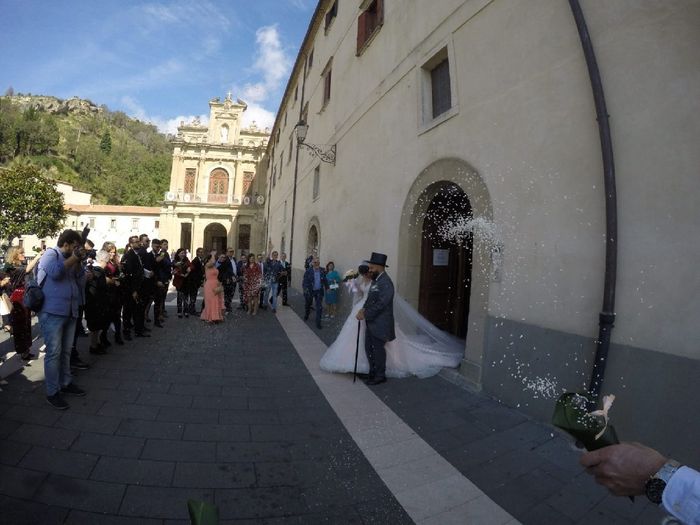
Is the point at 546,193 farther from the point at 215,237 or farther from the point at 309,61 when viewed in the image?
the point at 215,237

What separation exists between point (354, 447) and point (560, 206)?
10.8 feet

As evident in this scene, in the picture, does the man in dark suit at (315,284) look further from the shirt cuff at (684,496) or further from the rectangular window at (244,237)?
the rectangular window at (244,237)

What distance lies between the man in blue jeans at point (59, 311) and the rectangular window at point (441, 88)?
590 cm

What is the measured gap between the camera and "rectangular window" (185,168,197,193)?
143 ft

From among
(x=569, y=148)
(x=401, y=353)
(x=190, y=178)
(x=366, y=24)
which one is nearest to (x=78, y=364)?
(x=401, y=353)

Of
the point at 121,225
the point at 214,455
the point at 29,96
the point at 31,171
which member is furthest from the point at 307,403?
the point at 29,96

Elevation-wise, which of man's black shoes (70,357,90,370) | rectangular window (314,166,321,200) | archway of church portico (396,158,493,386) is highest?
rectangular window (314,166,321,200)

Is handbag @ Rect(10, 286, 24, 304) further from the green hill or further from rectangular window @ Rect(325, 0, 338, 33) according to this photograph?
the green hill

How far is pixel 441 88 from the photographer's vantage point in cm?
661

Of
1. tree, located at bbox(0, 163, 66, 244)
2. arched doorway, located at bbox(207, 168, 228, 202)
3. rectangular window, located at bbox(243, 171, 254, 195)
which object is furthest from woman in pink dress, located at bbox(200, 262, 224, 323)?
rectangular window, located at bbox(243, 171, 254, 195)

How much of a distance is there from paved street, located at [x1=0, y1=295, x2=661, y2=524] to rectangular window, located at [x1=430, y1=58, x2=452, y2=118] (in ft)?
15.6

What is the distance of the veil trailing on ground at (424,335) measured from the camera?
5.86 m

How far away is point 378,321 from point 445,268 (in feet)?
8.29

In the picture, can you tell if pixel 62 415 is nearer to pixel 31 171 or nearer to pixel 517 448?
pixel 517 448
